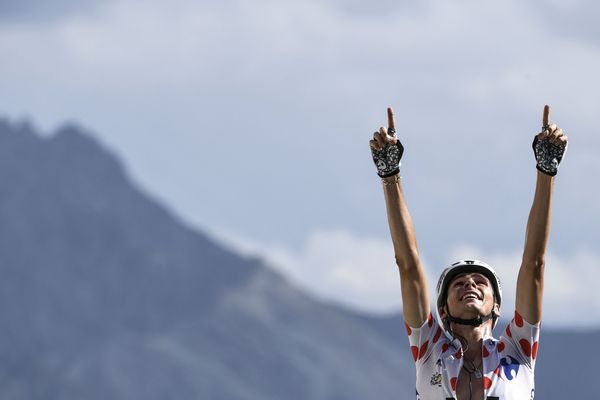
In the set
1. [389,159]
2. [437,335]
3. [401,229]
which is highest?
[389,159]

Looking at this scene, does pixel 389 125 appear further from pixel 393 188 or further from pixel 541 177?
pixel 541 177

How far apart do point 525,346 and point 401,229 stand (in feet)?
4.39

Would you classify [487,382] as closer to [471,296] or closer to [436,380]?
[436,380]

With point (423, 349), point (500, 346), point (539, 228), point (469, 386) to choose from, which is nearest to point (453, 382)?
point (469, 386)

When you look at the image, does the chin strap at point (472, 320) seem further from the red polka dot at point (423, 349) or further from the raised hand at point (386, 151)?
the raised hand at point (386, 151)

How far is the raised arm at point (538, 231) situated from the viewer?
11.2 meters

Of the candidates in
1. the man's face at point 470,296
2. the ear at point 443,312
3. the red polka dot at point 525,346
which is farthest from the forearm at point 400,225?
the red polka dot at point 525,346

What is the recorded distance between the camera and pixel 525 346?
11.4 meters

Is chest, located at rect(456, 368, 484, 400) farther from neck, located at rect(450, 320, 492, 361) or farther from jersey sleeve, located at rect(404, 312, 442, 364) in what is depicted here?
jersey sleeve, located at rect(404, 312, 442, 364)

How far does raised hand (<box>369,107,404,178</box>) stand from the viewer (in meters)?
11.4

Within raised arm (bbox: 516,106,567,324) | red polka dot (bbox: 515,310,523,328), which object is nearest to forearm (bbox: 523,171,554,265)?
raised arm (bbox: 516,106,567,324)

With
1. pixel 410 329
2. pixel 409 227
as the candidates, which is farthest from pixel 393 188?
pixel 410 329

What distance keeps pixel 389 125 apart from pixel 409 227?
2.83ft

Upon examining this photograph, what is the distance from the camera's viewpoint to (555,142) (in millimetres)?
11414
